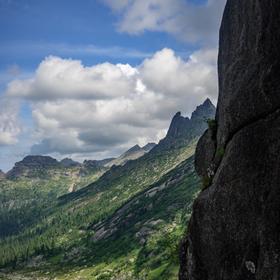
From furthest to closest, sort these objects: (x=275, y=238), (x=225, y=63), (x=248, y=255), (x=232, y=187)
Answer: (x=225, y=63)
(x=232, y=187)
(x=248, y=255)
(x=275, y=238)

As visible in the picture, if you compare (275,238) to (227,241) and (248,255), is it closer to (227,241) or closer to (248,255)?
(248,255)

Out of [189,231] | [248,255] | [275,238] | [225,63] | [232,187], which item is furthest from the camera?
[225,63]

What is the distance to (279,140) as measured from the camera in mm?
26312

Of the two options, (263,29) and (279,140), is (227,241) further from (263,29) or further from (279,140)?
(263,29)

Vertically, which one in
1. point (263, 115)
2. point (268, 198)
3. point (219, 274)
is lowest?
point (219, 274)

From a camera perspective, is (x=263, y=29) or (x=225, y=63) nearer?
(x=263, y=29)

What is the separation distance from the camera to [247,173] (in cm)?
2872

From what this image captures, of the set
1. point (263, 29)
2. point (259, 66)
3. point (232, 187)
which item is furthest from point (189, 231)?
point (263, 29)

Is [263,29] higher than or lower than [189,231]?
higher

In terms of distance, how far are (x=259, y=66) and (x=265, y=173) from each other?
800 cm

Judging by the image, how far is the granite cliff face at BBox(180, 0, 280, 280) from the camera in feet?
87.4

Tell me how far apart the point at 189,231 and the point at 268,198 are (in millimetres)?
12776

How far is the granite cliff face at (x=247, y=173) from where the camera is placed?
26641 millimetres

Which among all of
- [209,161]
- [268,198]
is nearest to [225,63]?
[209,161]
